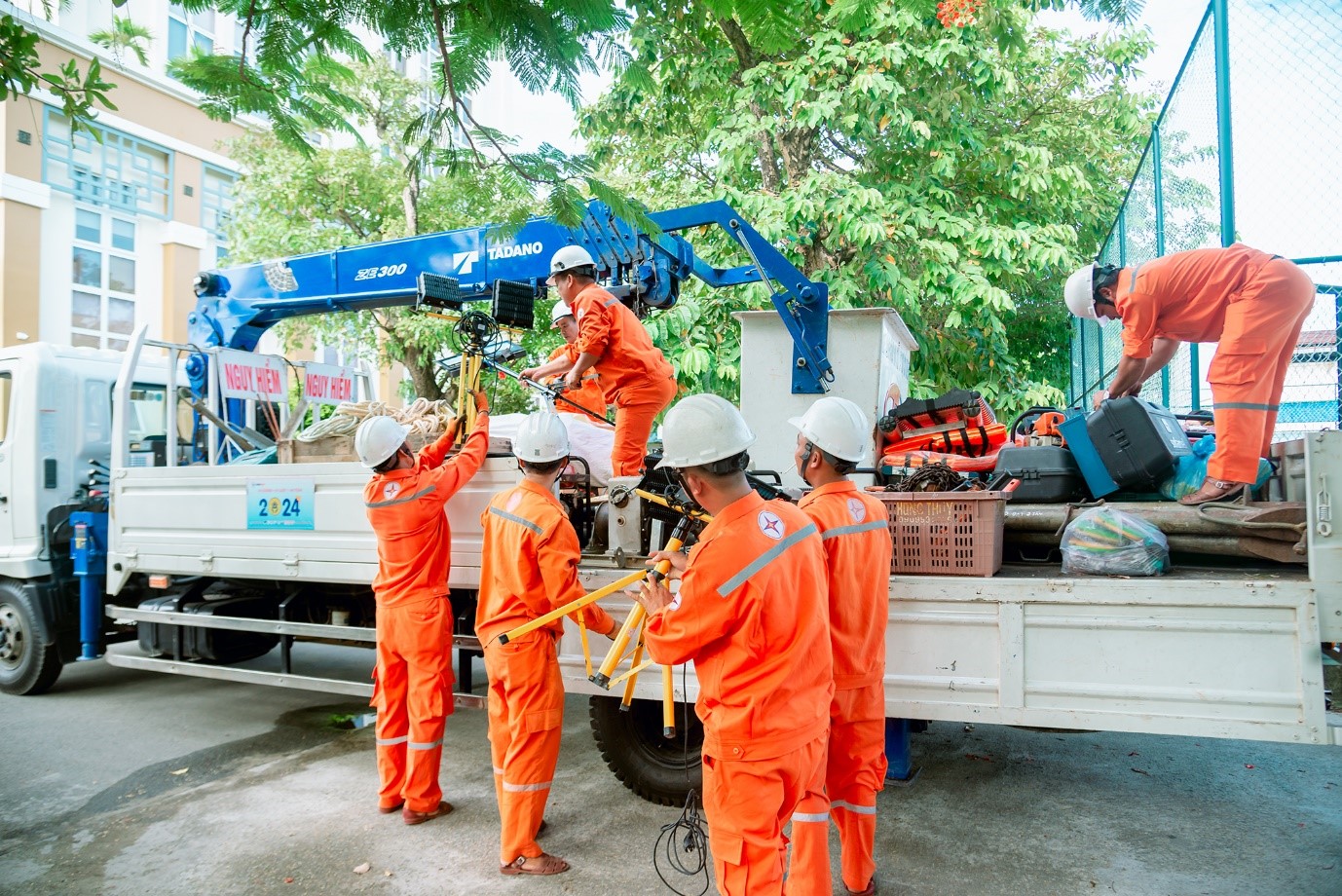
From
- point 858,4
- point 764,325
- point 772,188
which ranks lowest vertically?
point 764,325

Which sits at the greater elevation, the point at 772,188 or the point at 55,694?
the point at 772,188

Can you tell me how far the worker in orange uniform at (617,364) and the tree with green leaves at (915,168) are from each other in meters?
2.72

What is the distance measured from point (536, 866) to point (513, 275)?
353 cm

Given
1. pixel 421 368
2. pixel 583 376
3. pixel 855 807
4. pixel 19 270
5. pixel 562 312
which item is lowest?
pixel 855 807

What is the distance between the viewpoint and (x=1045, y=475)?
159 inches

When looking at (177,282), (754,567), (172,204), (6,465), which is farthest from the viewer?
(177,282)

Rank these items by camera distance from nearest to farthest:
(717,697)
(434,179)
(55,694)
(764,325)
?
(717,697) → (434,179) → (764,325) → (55,694)

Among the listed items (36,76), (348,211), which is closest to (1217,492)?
(36,76)

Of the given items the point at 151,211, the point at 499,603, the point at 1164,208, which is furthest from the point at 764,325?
the point at 151,211

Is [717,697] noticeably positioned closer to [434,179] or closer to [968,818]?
[434,179]

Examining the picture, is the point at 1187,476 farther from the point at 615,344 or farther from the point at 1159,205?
the point at 1159,205

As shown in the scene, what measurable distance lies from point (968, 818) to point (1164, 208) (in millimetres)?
4596

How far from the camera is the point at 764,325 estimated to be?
18.1ft

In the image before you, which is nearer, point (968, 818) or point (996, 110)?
point (968, 818)
